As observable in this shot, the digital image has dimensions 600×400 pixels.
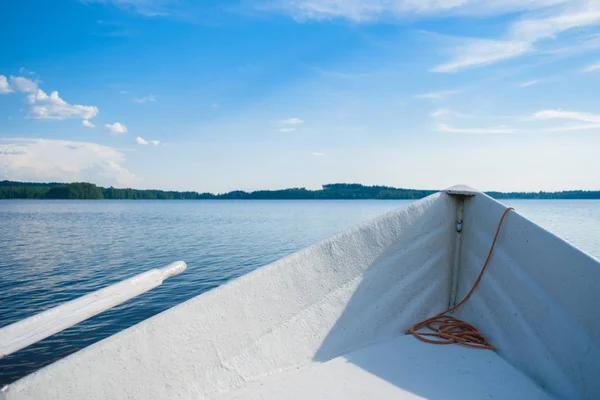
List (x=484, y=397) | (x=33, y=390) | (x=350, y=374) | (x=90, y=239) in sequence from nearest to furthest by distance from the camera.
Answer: (x=33, y=390) → (x=484, y=397) → (x=350, y=374) → (x=90, y=239)

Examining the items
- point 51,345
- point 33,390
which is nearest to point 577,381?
point 33,390

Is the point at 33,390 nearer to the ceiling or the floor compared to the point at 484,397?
nearer to the ceiling

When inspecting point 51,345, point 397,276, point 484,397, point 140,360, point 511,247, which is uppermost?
point 511,247

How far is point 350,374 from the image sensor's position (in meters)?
2.09

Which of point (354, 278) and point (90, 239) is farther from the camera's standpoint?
point (90, 239)

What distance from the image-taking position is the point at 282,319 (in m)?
2.27

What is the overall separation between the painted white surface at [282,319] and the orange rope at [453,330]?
94 mm

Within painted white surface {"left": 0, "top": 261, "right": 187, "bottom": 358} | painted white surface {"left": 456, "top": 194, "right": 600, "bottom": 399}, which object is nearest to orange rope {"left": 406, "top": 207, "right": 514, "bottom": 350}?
painted white surface {"left": 456, "top": 194, "right": 600, "bottom": 399}

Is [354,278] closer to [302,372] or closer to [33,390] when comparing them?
[302,372]

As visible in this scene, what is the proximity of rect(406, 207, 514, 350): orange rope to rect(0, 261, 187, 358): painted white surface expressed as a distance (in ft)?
6.12

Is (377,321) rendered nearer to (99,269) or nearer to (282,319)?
(282,319)

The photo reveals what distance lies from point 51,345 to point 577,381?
6.96 meters

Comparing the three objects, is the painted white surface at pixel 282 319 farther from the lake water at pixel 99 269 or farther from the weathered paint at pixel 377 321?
the lake water at pixel 99 269

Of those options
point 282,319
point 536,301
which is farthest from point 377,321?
point 536,301
